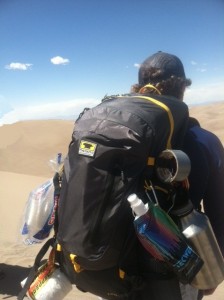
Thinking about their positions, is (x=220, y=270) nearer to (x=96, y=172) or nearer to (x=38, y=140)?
(x=96, y=172)

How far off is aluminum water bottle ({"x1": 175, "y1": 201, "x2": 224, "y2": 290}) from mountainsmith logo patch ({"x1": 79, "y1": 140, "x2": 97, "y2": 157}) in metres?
0.45

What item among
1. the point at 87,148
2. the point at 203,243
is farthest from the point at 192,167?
the point at 87,148

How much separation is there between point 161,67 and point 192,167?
1.86 feet

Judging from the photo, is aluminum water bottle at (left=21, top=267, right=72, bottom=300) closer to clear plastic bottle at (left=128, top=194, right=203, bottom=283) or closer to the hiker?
the hiker

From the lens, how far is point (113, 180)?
1618mm

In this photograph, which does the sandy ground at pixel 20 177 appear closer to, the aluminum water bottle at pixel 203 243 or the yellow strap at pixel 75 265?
the yellow strap at pixel 75 265

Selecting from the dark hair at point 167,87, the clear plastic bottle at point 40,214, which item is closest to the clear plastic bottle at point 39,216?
the clear plastic bottle at point 40,214

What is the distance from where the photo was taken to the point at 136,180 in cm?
160

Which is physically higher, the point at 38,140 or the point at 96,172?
the point at 96,172

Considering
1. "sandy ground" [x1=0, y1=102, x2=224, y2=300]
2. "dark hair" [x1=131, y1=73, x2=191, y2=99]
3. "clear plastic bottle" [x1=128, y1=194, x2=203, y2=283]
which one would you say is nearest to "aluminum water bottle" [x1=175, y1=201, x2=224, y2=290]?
"clear plastic bottle" [x1=128, y1=194, x2=203, y2=283]

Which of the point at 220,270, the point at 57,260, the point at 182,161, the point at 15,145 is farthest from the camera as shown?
the point at 15,145

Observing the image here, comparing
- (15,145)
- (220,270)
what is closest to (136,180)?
(220,270)

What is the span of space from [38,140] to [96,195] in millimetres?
23230

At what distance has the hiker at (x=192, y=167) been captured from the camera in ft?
5.54
